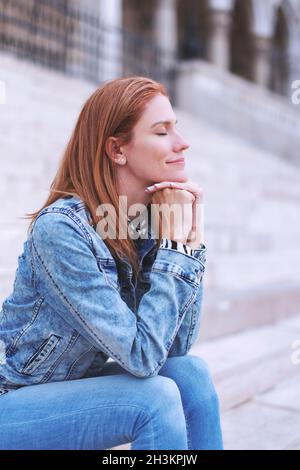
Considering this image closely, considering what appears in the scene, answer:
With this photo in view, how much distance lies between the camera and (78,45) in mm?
9289

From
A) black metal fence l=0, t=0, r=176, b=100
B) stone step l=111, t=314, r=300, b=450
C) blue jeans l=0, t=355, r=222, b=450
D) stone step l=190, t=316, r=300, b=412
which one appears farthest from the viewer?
black metal fence l=0, t=0, r=176, b=100

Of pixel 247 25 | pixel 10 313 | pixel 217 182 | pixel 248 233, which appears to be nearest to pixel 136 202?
pixel 10 313

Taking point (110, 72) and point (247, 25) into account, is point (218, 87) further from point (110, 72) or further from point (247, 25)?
point (247, 25)

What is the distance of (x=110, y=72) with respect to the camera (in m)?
9.72

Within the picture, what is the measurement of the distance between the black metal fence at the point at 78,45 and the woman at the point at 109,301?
22.1ft

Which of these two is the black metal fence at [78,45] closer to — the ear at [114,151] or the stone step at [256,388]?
the stone step at [256,388]

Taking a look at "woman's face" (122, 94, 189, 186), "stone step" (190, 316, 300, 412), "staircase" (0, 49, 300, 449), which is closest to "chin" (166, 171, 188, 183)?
"woman's face" (122, 94, 189, 186)

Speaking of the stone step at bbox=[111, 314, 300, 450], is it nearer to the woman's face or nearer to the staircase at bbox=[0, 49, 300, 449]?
the staircase at bbox=[0, 49, 300, 449]

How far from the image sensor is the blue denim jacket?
1351mm

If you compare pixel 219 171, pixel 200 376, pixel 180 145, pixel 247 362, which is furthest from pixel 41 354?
pixel 219 171

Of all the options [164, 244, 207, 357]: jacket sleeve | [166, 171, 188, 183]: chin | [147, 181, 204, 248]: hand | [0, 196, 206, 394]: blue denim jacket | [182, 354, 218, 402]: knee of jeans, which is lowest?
[182, 354, 218, 402]: knee of jeans

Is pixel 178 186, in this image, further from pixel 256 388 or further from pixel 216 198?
pixel 216 198

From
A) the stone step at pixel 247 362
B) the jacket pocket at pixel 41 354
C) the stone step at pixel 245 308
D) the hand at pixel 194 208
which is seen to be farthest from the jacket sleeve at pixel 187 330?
the stone step at pixel 245 308

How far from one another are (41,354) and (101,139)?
0.56 meters
